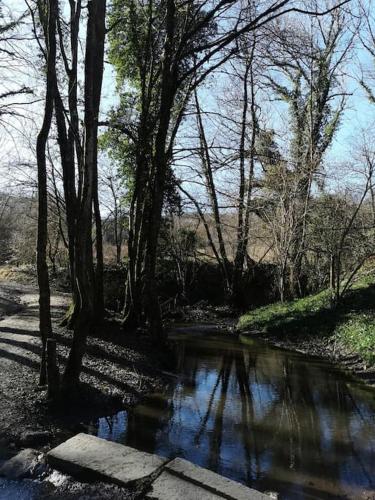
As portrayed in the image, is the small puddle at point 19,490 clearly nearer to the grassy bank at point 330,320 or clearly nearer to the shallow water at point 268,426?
the shallow water at point 268,426

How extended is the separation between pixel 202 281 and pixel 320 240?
9.72 metres

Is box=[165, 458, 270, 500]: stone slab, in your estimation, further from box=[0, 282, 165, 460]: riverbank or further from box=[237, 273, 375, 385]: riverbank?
box=[237, 273, 375, 385]: riverbank

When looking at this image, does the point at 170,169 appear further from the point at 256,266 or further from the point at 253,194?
the point at 256,266

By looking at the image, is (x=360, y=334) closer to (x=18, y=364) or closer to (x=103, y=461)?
(x=18, y=364)

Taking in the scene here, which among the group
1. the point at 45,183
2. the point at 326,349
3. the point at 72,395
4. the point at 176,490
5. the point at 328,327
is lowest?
the point at 326,349

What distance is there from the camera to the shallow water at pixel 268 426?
233 inches

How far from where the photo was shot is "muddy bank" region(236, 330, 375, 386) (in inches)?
447

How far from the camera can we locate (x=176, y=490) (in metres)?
4.55

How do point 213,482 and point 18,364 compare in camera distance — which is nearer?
point 213,482

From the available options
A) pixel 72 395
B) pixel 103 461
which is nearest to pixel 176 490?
pixel 103 461

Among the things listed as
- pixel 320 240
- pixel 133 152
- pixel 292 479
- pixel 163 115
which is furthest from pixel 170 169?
pixel 292 479

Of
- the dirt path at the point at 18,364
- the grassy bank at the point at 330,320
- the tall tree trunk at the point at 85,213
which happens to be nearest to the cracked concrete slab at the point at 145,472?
the dirt path at the point at 18,364

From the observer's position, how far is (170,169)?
16141mm

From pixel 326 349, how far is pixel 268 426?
262 inches
